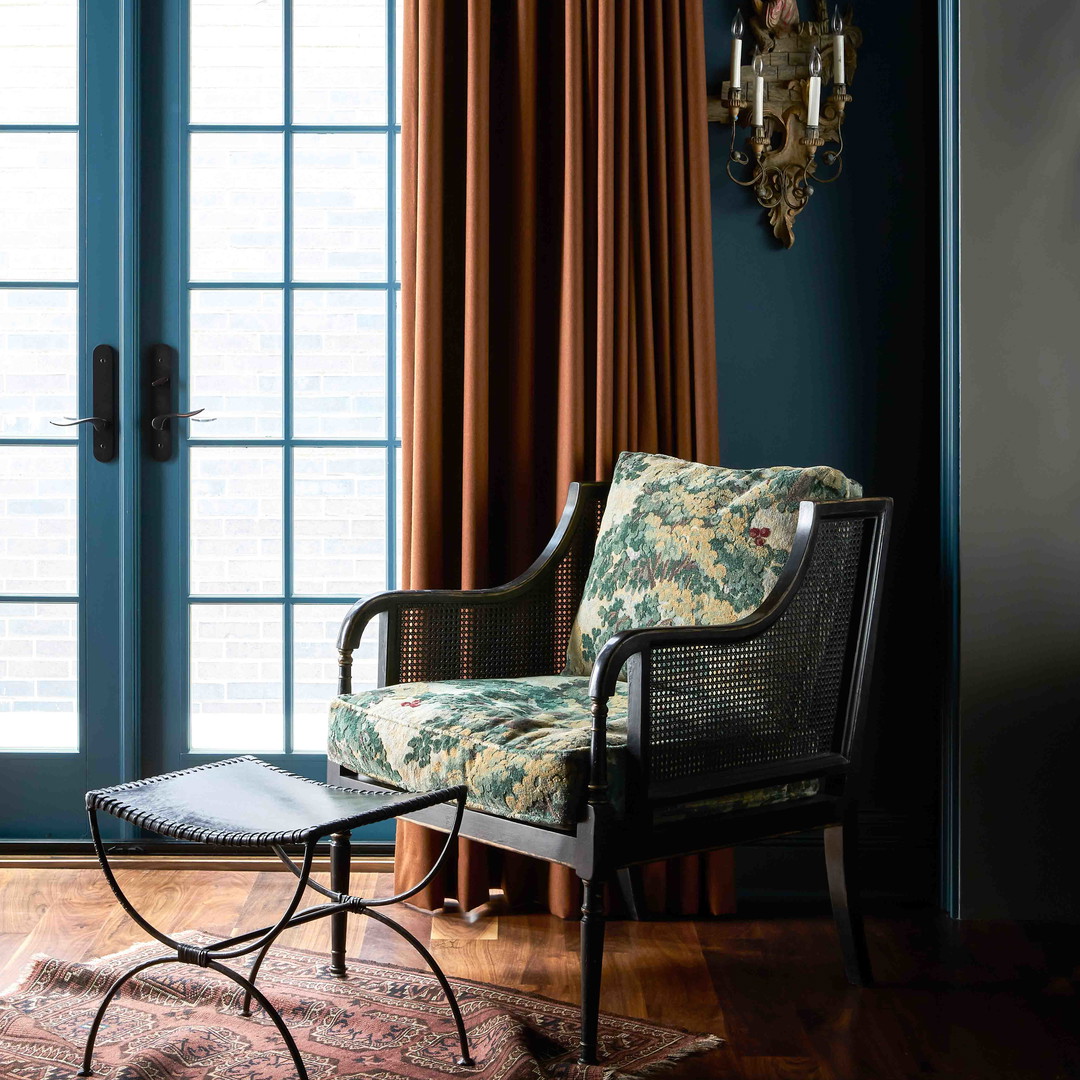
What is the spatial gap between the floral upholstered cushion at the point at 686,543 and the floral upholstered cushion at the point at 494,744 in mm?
169

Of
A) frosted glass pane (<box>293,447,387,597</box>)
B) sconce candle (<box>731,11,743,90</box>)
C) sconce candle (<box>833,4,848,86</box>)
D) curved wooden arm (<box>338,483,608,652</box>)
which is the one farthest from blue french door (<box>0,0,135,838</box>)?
sconce candle (<box>833,4,848,86</box>)

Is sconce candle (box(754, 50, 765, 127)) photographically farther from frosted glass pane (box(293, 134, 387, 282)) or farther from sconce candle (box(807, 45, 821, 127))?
frosted glass pane (box(293, 134, 387, 282))

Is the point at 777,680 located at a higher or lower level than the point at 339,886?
higher

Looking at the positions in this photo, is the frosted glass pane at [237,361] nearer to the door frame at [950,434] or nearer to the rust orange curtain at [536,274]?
the rust orange curtain at [536,274]

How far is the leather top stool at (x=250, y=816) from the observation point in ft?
5.03

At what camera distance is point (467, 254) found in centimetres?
256

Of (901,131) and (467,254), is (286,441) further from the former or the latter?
(901,131)

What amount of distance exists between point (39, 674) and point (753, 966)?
6.09 feet

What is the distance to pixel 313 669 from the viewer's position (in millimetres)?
2916

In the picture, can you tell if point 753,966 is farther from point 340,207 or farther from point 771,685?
point 340,207

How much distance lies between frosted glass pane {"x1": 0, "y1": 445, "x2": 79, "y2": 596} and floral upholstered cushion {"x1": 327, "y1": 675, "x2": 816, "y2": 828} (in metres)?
1.12

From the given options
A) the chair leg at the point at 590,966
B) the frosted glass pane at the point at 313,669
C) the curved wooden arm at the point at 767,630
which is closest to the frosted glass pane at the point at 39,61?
the frosted glass pane at the point at 313,669

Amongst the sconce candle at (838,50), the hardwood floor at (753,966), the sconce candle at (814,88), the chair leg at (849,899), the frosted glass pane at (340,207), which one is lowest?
the hardwood floor at (753,966)

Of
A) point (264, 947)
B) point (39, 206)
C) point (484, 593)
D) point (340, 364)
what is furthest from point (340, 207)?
point (264, 947)
